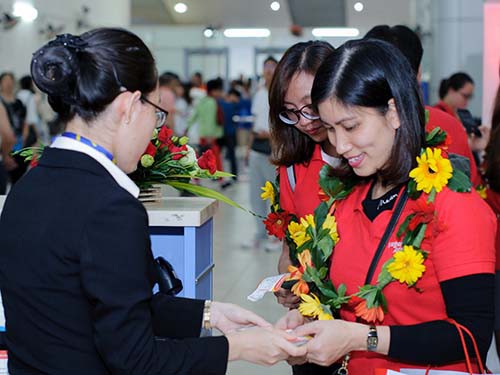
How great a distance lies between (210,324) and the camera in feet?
7.02

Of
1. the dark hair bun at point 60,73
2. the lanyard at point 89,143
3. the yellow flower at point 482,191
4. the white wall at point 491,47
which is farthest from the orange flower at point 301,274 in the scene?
the white wall at point 491,47

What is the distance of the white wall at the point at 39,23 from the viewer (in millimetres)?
14102

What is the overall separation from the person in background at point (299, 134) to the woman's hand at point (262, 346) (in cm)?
75

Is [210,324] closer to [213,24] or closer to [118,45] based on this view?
[118,45]

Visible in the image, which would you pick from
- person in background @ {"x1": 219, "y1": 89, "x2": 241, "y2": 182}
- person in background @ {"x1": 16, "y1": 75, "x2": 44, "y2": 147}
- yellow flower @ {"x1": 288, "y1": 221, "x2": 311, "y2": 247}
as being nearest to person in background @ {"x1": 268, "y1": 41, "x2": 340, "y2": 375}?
yellow flower @ {"x1": 288, "y1": 221, "x2": 311, "y2": 247}

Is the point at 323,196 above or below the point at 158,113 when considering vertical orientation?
below

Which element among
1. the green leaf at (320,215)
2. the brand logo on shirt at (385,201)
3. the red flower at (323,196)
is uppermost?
the brand logo on shirt at (385,201)

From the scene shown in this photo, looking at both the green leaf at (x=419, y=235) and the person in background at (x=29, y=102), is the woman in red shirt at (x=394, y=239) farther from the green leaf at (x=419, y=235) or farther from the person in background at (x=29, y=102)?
the person in background at (x=29, y=102)

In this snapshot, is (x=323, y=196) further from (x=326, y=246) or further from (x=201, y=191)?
(x=201, y=191)

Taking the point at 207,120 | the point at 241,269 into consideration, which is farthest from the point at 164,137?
the point at 207,120

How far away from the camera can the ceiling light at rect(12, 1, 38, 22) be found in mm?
14374

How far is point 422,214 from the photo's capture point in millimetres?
1934

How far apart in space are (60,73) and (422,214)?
90cm

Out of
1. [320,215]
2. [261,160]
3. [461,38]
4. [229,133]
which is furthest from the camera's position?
[229,133]
